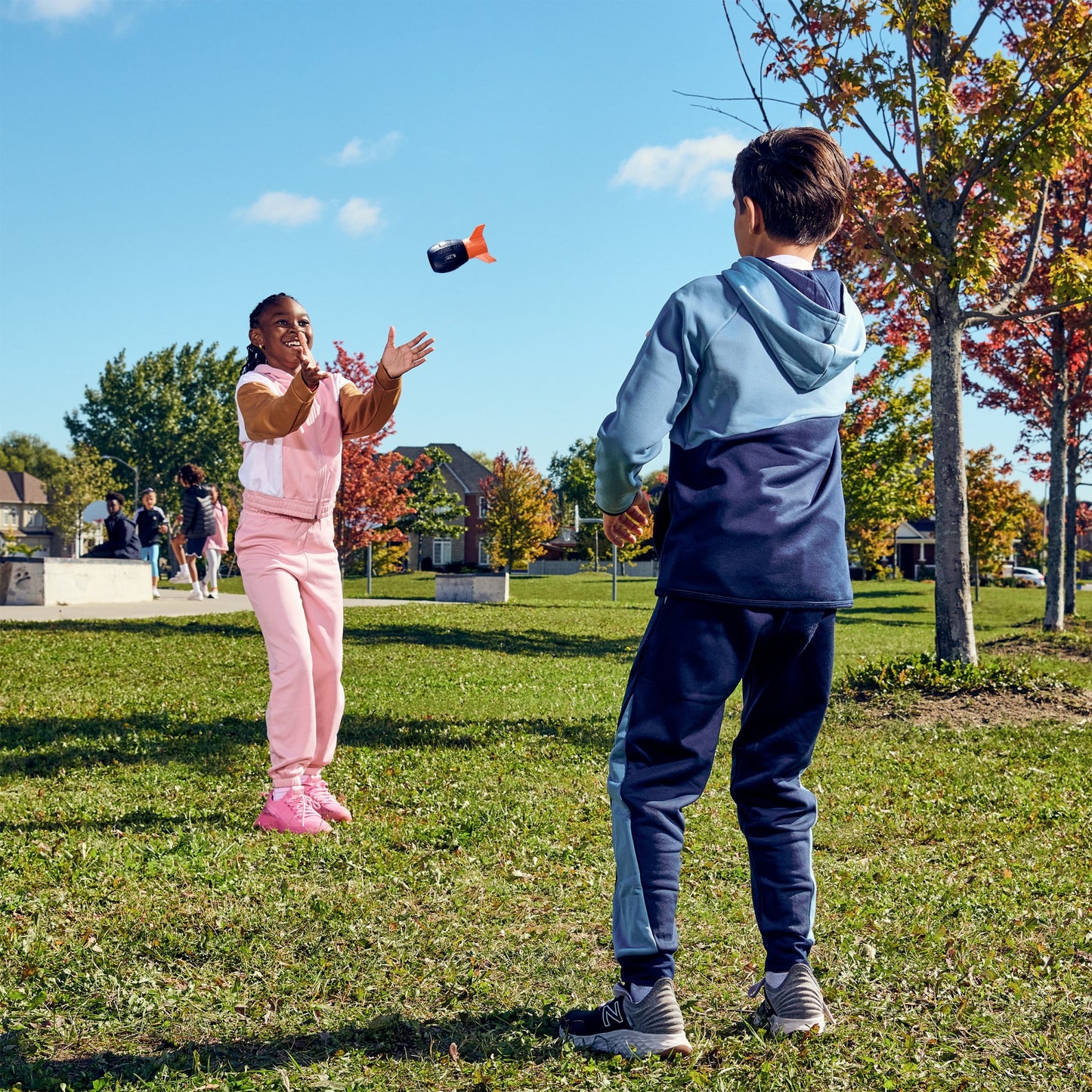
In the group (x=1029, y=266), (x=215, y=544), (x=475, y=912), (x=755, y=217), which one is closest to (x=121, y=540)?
(x=215, y=544)

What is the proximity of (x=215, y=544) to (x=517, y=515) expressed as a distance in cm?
3940

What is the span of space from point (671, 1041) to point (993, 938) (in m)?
1.45

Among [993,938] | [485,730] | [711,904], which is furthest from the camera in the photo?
[485,730]

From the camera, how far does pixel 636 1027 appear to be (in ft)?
8.41

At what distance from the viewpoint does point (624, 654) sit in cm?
1277

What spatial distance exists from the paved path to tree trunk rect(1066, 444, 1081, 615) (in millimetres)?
12144

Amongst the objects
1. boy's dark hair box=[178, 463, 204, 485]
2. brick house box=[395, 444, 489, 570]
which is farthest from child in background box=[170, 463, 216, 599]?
brick house box=[395, 444, 489, 570]

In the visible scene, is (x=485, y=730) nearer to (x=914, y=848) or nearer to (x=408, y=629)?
(x=914, y=848)

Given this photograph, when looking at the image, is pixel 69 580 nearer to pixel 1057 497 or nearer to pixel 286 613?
pixel 286 613

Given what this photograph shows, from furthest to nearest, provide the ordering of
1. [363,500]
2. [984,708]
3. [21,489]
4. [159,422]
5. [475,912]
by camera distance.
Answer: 1. [21,489]
2. [159,422]
3. [363,500]
4. [984,708]
5. [475,912]

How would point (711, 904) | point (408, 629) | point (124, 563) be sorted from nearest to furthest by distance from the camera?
point (711, 904)
point (408, 629)
point (124, 563)

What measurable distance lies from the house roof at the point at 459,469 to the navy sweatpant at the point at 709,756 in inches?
3036

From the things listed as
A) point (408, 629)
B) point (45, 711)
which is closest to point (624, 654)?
point (408, 629)

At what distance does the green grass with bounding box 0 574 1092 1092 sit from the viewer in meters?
2.57
